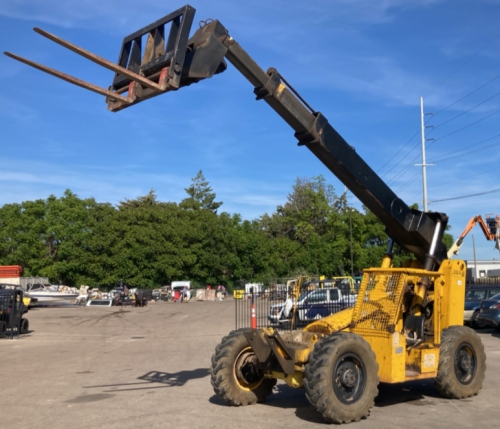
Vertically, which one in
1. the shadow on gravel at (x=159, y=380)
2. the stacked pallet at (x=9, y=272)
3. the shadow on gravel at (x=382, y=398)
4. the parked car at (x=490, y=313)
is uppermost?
the stacked pallet at (x=9, y=272)

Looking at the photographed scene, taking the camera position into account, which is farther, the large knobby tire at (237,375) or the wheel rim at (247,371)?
the wheel rim at (247,371)

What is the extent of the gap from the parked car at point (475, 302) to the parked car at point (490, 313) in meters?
0.48

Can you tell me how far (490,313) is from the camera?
2136cm

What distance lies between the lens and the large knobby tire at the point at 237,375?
31.1 feet

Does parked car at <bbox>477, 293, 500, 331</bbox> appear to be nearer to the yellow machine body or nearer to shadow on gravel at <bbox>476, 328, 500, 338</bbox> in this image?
shadow on gravel at <bbox>476, 328, 500, 338</bbox>

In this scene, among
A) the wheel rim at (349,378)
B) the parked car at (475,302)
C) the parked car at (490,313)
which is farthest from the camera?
the parked car at (475,302)

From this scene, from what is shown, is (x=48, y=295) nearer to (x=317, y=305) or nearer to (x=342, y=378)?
(x=317, y=305)

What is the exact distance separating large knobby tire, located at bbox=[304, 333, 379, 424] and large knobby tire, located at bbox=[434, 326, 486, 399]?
1.64 metres

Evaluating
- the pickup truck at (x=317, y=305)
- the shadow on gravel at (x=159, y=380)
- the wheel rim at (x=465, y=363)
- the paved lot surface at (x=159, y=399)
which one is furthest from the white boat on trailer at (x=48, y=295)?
the wheel rim at (x=465, y=363)

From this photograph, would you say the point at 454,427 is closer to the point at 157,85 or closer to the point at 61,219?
the point at 157,85

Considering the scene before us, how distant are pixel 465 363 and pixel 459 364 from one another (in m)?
0.13

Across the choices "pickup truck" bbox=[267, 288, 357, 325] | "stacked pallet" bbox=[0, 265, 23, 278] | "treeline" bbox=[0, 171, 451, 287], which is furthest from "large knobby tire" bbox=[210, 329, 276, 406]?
"treeline" bbox=[0, 171, 451, 287]

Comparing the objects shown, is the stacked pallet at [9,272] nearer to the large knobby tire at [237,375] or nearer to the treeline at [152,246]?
the treeline at [152,246]

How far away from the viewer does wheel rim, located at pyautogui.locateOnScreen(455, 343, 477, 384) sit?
1020 cm
